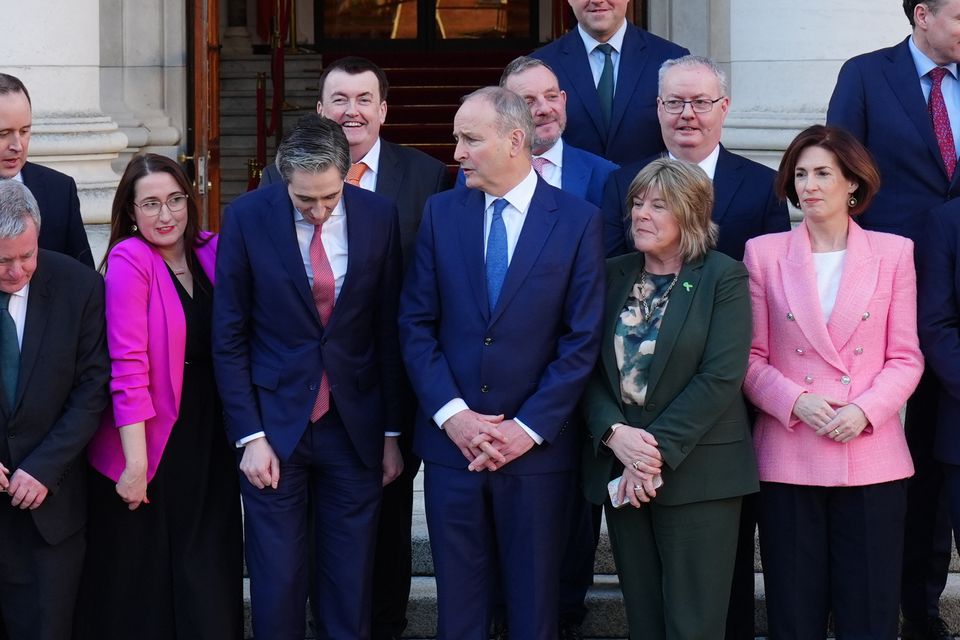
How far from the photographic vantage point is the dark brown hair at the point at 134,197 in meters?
4.47

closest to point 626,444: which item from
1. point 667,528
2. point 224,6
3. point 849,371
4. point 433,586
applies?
point 667,528

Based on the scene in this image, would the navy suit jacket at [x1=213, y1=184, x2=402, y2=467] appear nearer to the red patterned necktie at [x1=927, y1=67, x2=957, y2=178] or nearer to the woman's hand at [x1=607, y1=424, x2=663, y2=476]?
the woman's hand at [x1=607, y1=424, x2=663, y2=476]

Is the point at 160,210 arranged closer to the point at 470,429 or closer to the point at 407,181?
the point at 407,181

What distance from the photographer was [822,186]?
4.42 m

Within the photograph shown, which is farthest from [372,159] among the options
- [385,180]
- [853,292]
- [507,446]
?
[853,292]

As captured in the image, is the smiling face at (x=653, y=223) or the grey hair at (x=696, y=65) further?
the grey hair at (x=696, y=65)

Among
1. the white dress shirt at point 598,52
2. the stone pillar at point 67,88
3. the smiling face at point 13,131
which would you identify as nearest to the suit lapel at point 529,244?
the white dress shirt at point 598,52

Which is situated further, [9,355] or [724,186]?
[724,186]

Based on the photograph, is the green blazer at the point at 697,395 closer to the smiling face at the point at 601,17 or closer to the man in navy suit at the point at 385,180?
the man in navy suit at the point at 385,180

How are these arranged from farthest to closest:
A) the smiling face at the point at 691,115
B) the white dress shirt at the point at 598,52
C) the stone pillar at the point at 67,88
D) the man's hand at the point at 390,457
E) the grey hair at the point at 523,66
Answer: the stone pillar at the point at 67,88 < the white dress shirt at the point at 598,52 < the grey hair at the point at 523,66 < the smiling face at the point at 691,115 < the man's hand at the point at 390,457

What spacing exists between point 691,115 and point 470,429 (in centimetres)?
133

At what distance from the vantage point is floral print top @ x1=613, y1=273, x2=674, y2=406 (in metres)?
4.34

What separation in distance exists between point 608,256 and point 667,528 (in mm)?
1000

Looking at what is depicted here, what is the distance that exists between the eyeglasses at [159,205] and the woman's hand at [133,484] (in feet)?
2.58
